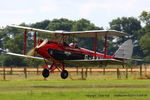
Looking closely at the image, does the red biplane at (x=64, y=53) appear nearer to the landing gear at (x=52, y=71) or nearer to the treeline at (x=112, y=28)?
the landing gear at (x=52, y=71)

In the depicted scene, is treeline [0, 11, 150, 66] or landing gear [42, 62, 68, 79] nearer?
landing gear [42, 62, 68, 79]

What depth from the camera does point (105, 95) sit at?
2050 cm

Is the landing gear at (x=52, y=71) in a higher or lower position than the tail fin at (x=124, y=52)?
lower

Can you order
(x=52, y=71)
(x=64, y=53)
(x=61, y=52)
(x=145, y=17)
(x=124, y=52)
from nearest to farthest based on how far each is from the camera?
(x=61, y=52)
(x=64, y=53)
(x=52, y=71)
(x=124, y=52)
(x=145, y=17)

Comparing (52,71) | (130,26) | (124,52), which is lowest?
(52,71)

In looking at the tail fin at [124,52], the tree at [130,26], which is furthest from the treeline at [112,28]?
the tail fin at [124,52]

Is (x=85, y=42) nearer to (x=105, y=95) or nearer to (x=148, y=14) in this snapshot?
(x=148, y=14)

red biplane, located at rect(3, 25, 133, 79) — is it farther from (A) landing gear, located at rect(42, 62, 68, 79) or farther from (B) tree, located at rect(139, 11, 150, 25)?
(B) tree, located at rect(139, 11, 150, 25)

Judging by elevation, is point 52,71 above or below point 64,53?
below

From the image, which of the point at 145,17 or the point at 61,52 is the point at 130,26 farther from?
the point at 61,52

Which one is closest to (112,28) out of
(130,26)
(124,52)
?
(130,26)

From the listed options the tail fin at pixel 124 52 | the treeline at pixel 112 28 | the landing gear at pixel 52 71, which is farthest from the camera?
the treeline at pixel 112 28

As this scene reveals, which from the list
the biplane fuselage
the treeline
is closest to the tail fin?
the biplane fuselage

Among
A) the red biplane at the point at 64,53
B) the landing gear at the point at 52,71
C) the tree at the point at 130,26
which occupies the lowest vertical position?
the landing gear at the point at 52,71
